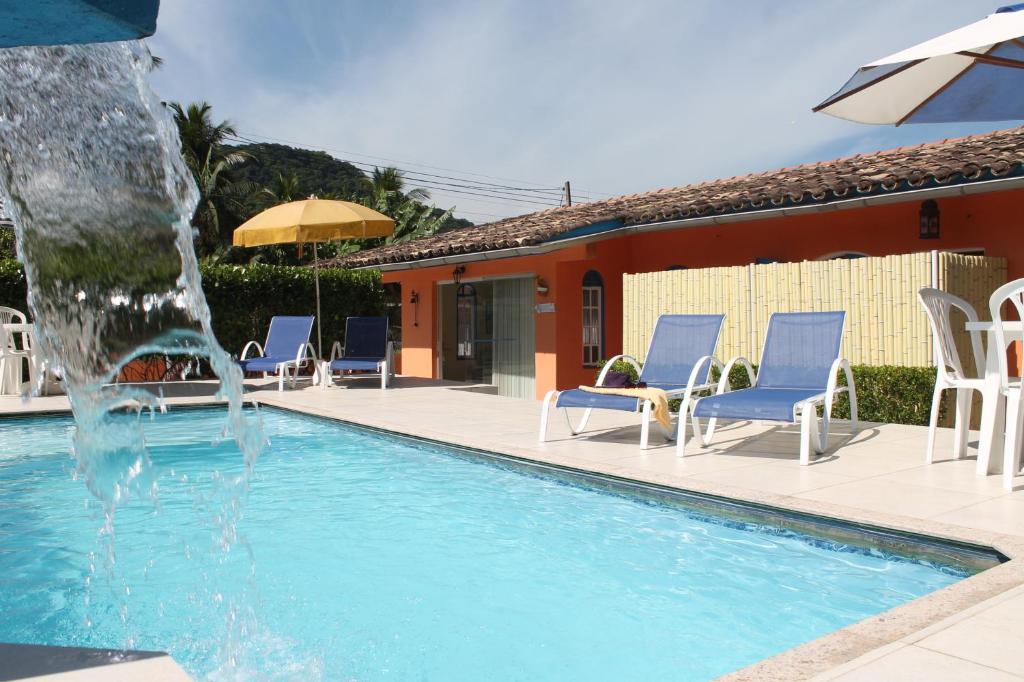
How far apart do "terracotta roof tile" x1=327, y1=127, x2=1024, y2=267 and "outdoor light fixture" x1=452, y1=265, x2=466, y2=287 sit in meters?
0.55

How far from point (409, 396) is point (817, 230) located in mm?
6395

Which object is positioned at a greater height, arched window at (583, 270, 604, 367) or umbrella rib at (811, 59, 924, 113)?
umbrella rib at (811, 59, 924, 113)

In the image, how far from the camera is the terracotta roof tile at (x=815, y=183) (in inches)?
351

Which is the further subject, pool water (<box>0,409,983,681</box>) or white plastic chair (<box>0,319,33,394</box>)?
white plastic chair (<box>0,319,33,394</box>)

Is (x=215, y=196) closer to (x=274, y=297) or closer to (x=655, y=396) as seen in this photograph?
(x=274, y=297)

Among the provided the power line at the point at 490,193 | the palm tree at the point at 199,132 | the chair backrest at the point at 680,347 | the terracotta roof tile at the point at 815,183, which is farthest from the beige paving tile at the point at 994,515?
the palm tree at the point at 199,132

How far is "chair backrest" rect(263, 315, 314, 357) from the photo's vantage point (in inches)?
537

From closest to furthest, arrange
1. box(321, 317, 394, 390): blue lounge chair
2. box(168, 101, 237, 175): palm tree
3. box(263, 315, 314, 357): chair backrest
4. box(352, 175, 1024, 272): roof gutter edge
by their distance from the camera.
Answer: box(352, 175, 1024, 272): roof gutter edge, box(263, 315, 314, 357): chair backrest, box(321, 317, 394, 390): blue lounge chair, box(168, 101, 237, 175): palm tree

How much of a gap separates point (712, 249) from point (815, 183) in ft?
7.38

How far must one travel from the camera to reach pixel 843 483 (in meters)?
5.50

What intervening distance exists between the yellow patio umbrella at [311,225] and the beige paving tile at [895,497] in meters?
9.40

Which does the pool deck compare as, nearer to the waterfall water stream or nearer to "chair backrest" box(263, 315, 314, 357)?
"chair backrest" box(263, 315, 314, 357)

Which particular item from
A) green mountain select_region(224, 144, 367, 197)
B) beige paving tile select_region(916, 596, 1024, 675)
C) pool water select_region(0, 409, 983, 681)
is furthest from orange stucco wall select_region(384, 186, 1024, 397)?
green mountain select_region(224, 144, 367, 197)

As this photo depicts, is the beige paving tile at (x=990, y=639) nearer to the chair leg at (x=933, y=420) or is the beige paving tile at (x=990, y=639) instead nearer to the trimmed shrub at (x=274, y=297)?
the chair leg at (x=933, y=420)
